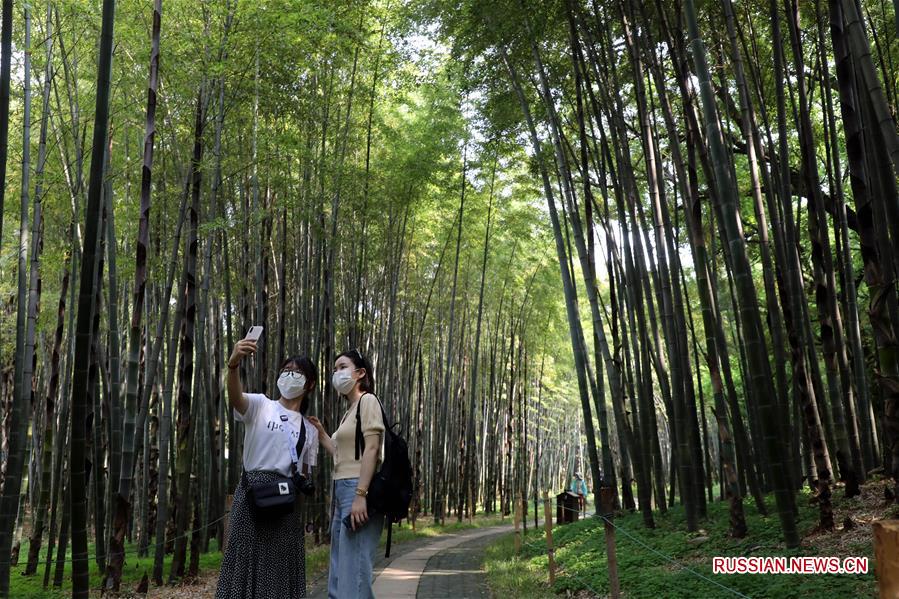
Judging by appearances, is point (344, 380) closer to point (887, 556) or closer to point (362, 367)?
point (362, 367)

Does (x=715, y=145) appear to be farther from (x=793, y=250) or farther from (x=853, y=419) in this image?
(x=853, y=419)

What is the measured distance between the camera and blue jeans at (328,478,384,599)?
225cm

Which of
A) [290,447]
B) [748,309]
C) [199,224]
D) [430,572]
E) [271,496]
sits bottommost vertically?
[430,572]

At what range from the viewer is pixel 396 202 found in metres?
9.48

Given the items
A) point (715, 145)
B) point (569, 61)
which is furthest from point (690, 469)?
point (569, 61)

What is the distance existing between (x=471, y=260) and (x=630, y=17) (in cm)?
812

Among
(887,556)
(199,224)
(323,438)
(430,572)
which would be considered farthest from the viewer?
(199,224)

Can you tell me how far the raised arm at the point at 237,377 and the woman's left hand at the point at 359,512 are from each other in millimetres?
479

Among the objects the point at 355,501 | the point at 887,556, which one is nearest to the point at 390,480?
the point at 355,501

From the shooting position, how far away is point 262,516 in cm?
220

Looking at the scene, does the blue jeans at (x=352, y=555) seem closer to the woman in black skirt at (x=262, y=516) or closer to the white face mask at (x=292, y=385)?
the woman in black skirt at (x=262, y=516)

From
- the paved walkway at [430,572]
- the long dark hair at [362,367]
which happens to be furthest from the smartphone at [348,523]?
the paved walkway at [430,572]

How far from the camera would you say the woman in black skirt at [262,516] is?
217 centimetres

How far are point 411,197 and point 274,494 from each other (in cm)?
756
